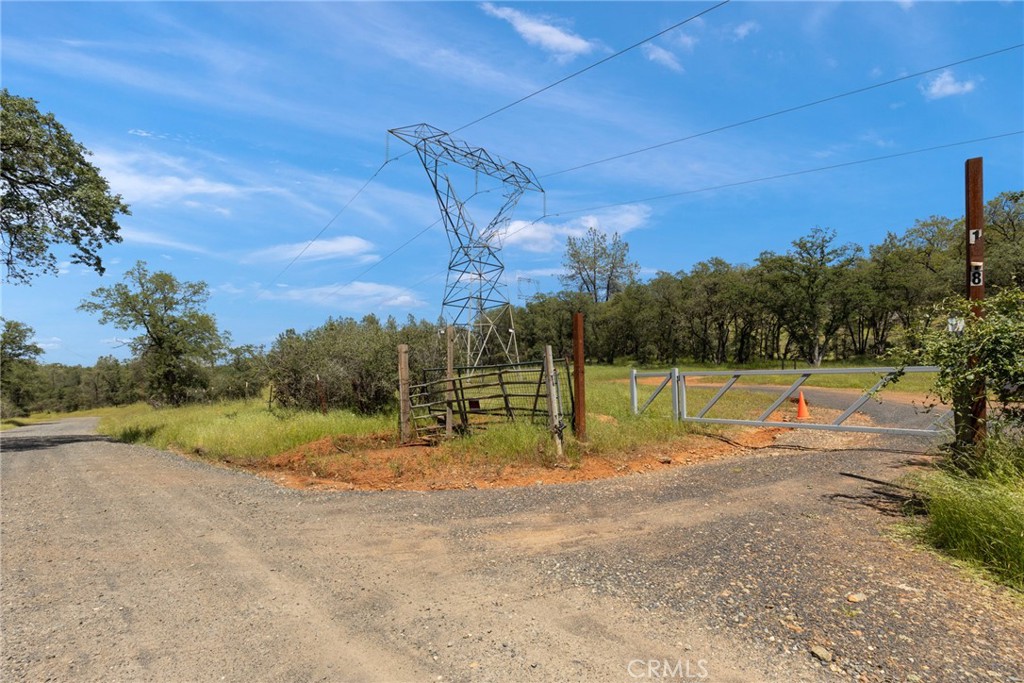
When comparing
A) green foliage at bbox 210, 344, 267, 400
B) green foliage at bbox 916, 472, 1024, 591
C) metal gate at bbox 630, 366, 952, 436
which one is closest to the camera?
green foliage at bbox 916, 472, 1024, 591

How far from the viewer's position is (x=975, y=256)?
629 cm

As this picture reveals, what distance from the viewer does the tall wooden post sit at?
5910 mm

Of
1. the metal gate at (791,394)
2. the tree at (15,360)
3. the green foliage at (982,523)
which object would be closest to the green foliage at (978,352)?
the metal gate at (791,394)

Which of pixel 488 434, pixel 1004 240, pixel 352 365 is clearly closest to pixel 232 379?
pixel 352 365

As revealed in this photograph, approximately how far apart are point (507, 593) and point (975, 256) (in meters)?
6.56

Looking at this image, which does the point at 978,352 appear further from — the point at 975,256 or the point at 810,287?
the point at 810,287

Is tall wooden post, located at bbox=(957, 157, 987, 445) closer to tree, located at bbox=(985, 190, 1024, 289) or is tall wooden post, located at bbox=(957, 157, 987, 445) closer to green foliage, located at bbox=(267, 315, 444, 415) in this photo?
green foliage, located at bbox=(267, 315, 444, 415)

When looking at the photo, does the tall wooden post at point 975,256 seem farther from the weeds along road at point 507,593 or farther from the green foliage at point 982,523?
the weeds along road at point 507,593

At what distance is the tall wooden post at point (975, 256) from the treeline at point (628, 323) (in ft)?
1.72

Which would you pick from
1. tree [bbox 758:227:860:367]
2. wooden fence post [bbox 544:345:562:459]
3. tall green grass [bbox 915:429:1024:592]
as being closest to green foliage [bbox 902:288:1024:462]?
tall green grass [bbox 915:429:1024:592]

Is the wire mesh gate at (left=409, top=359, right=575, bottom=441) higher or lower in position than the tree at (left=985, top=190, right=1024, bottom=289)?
lower

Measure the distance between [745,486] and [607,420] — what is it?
5263mm

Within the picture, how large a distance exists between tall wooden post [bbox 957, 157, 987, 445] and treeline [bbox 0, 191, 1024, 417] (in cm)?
52

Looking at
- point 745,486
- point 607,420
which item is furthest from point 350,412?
point 745,486
